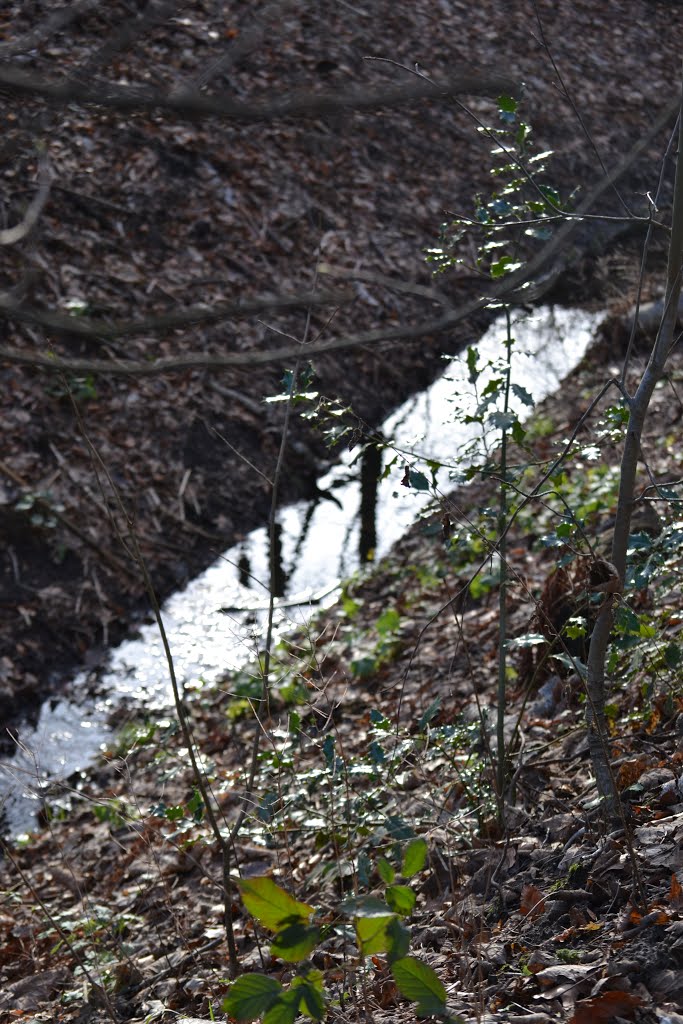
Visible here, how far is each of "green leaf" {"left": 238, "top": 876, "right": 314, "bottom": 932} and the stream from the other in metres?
2.75

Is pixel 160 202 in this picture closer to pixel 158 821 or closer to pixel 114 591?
pixel 114 591

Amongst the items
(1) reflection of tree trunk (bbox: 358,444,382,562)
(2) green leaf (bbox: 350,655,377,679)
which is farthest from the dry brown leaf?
(1) reflection of tree trunk (bbox: 358,444,382,562)

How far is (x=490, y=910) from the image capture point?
2436 millimetres

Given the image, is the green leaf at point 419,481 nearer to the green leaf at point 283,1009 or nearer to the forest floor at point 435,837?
the forest floor at point 435,837

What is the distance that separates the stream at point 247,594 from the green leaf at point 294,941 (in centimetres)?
276

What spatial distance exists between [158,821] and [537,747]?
1.93 meters

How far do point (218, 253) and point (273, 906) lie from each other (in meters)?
6.96

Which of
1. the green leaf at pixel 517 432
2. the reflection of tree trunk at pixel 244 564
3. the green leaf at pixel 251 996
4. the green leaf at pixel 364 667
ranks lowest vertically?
the green leaf at pixel 251 996

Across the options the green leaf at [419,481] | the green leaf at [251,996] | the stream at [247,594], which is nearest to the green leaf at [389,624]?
the stream at [247,594]

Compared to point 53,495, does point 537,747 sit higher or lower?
lower

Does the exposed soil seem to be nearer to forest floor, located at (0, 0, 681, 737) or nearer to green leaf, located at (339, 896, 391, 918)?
forest floor, located at (0, 0, 681, 737)

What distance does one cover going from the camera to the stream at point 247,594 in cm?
482

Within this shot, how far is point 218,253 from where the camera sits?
767 centimetres

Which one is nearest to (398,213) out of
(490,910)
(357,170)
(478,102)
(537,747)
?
(357,170)
